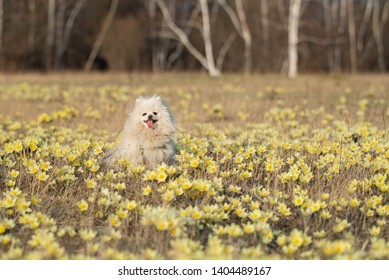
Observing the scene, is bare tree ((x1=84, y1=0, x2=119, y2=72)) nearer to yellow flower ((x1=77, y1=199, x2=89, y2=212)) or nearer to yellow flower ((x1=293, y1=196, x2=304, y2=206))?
yellow flower ((x1=77, y1=199, x2=89, y2=212))

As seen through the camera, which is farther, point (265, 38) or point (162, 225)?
point (265, 38)

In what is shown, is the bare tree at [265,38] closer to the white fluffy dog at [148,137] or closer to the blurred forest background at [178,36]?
the blurred forest background at [178,36]

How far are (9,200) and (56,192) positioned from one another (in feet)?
2.50

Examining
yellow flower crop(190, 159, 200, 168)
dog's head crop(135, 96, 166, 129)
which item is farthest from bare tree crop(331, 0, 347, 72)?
yellow flower crop(190, 159, 200, 168)

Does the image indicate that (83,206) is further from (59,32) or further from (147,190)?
(59,32)

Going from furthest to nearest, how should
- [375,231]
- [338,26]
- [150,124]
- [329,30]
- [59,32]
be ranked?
1. [338,26]
2. [329,30]
3. [59,32]
4. [150,124]
5. [375,231]

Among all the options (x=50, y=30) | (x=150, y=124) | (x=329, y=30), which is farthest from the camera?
(x=329, y=30)

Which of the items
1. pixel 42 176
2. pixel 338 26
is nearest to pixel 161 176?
pixel 42 176

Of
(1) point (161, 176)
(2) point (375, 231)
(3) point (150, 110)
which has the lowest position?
(2) point (375, 231)

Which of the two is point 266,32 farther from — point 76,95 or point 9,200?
point 9,200

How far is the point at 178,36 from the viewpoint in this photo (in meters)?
29.6

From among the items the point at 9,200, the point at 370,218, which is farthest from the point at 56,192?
the point at 370,218

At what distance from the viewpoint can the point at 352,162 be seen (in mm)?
5457

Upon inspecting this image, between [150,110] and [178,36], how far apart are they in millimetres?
24603
